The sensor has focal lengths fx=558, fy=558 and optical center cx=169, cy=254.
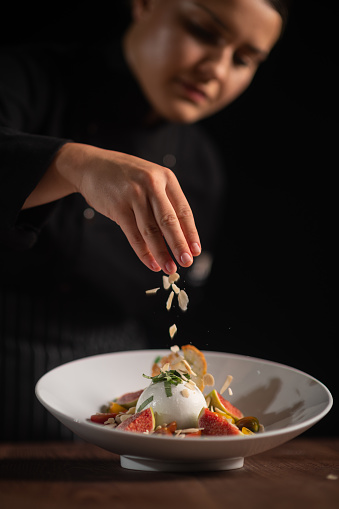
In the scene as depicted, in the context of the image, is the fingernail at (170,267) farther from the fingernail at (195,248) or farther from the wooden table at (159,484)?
the wooden table at (159,484)

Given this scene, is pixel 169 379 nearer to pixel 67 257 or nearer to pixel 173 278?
pixel 173 278

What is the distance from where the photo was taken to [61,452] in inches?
44.6

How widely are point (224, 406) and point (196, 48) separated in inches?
44.1

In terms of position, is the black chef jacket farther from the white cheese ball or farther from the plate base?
the plate base

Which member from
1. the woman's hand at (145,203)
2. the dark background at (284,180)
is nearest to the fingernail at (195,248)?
the woman's hand at (145,203)

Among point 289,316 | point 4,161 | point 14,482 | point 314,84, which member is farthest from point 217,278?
point 14,482

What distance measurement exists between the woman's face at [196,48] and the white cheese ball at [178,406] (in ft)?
3.55

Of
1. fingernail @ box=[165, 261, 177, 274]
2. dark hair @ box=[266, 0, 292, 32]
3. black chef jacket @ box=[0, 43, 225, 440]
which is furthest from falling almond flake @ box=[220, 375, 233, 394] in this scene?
dark hair @ box=[266, 0, 292, 32]

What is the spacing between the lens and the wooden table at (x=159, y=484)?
773 millimetres

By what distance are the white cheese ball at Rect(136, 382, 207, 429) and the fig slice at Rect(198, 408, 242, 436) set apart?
2.4 inches

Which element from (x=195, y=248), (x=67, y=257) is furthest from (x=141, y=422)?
(x=67, y=257)

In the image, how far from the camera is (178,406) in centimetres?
105

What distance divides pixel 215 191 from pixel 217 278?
22.9 inches

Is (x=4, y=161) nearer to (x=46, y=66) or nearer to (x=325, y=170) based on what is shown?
(x=46, y=66)
